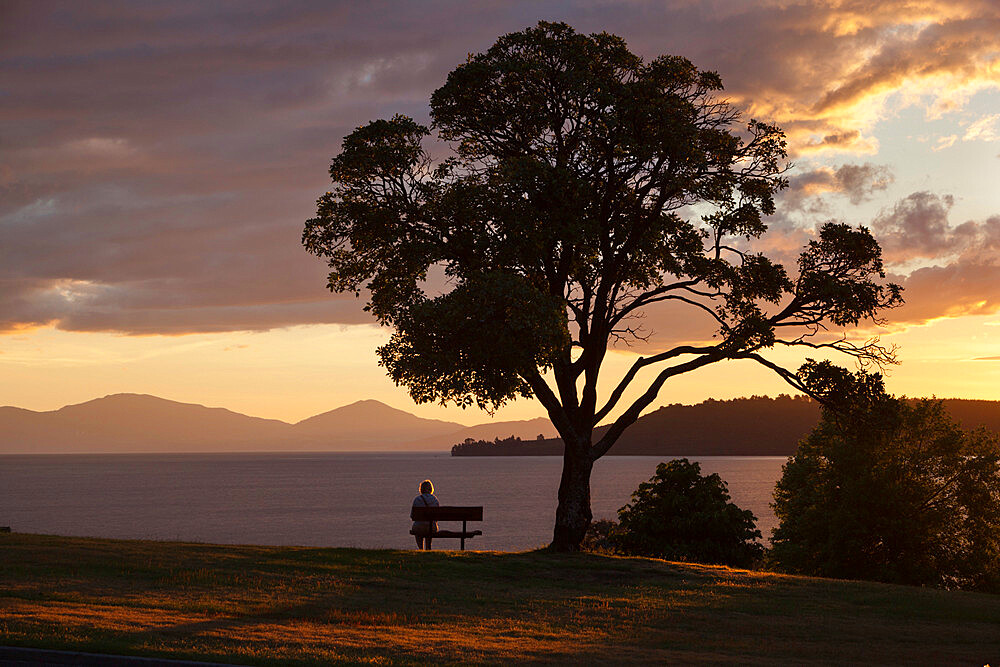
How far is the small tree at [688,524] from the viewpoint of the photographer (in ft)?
101

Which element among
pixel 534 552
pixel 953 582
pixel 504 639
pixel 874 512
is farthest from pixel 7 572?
pixel 953 582

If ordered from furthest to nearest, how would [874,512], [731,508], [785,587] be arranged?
[874,512], [731,508], [785,587]

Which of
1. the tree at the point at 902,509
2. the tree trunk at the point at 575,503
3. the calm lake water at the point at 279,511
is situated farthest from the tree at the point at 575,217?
the calm lake water at the point at 279,511

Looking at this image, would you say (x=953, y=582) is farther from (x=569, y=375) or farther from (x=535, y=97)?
(x=535, y=97)

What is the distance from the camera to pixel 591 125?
25109 millimetres

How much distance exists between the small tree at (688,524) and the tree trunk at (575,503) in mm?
5633

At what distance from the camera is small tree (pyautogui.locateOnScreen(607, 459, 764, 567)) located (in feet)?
101

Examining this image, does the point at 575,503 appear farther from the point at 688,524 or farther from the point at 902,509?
the point at 902,509

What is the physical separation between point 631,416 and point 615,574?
548 cm

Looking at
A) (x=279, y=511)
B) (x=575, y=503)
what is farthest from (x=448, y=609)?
(x=279, y=511)

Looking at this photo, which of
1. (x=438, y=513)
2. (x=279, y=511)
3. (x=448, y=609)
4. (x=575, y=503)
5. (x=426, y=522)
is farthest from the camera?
(x=279, y=511)

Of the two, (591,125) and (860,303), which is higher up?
(591,125)

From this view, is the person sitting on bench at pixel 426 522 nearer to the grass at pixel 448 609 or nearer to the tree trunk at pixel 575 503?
the grass at pixel 448 609

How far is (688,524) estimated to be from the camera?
30.8 meters
